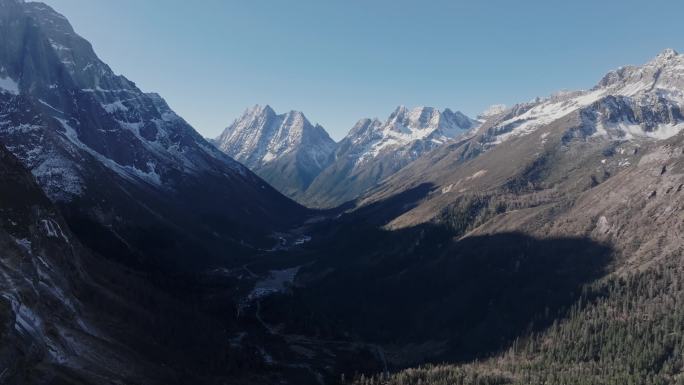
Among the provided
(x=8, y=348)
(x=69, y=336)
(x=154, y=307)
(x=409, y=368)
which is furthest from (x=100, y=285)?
(x=409, y=368)

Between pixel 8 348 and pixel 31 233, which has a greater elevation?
pixel 31 233

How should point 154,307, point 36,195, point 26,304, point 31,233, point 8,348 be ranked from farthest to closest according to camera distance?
point 154,307
point 36,195
point 31,233
point 26,304
point 8,348

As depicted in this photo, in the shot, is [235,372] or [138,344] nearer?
[138,344]

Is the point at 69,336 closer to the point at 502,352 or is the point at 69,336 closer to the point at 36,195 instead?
the point at 36,195

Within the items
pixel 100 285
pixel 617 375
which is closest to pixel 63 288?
pixel 100 285

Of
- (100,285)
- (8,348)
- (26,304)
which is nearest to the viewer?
(8,348)

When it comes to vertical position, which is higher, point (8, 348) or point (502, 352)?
point (8, 348)

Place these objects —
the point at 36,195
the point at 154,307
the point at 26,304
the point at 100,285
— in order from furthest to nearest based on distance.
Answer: the point at 154,307 → the point at 100,285 → the point at 36,195 → the point at 26,304

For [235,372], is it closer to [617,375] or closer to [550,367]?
[550,367]

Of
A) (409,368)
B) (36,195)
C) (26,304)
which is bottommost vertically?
(409,368)
